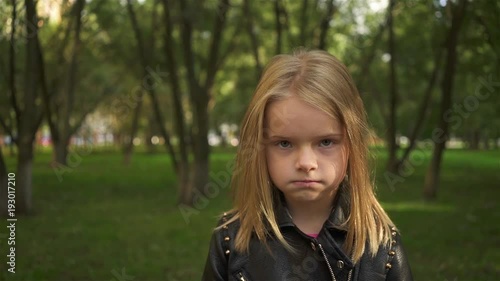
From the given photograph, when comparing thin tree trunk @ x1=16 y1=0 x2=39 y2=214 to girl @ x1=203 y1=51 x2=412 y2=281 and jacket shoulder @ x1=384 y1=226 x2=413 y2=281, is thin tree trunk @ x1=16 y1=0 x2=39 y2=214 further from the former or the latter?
jacket shoulder @ x1=384 y1=226 x2=413 y2=281

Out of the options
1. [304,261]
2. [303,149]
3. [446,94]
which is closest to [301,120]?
[303,149]

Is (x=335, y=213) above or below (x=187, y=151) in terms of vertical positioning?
above

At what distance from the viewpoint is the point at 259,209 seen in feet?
7.45

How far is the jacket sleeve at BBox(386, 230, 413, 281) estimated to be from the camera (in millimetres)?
2232

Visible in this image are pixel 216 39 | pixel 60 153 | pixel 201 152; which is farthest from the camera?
pixel 60 153

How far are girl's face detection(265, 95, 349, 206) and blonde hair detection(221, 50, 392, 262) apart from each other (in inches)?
1.4

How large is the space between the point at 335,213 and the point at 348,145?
0.76 ft

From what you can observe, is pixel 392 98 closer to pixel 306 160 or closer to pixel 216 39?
pixel 216 39

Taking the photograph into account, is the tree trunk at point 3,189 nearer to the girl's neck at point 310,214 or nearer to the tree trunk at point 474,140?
the girl's neck at point 310,214

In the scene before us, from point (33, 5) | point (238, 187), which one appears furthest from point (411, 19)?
point (238, 187)

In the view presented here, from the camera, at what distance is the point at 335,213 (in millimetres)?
2260

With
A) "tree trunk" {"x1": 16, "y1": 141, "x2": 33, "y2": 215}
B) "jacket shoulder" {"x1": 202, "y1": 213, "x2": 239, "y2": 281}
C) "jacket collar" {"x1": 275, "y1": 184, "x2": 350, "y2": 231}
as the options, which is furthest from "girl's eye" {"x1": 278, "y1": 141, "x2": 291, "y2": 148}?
"tree trunk" {"x1": 16, "y1": 141, "x2": 33, "y2": 215}

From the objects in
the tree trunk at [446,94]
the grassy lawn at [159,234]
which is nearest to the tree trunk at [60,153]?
the grassy lawn at [159,234]

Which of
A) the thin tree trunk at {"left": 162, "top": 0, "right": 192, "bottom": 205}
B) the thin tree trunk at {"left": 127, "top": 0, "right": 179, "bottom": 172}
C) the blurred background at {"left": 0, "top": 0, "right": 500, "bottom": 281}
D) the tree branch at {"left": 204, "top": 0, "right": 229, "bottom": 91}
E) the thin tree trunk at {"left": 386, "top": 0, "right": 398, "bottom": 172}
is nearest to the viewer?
the blurred background at {"left": 0, "top": 0, "right": 500, "bottom": 281}
